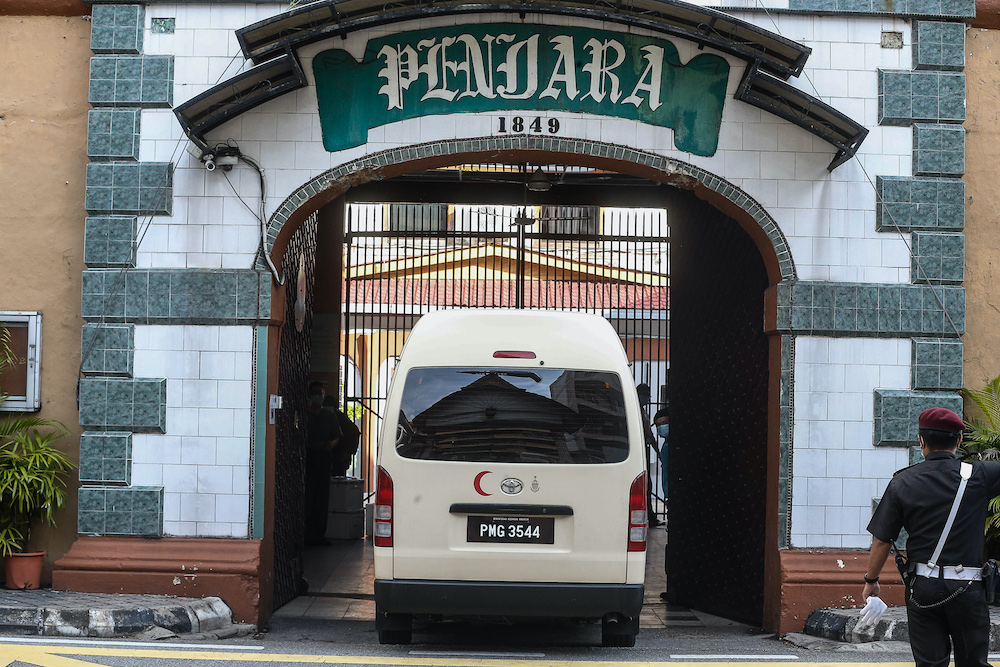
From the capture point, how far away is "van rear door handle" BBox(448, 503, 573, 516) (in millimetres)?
6723

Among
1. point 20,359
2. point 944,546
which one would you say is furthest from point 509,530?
point 20,359

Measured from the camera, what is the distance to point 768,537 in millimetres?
8609

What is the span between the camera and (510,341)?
274 inches

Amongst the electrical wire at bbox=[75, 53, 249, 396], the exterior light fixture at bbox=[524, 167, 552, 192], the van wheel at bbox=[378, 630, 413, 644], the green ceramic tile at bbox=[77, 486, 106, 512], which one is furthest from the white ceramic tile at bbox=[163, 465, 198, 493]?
the exterior light fixture at bbox=[524, 167, 552, 192]

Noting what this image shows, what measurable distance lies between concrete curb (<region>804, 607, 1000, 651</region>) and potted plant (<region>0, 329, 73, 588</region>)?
5.77 meters

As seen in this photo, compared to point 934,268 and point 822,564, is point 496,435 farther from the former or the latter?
point 934,268

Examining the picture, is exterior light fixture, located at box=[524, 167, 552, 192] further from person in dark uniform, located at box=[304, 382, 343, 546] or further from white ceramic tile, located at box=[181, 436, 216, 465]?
white ceramic tile, located at box=[181, 436, 216, 465]

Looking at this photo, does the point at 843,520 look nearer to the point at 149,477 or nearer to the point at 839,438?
the point at 839,438

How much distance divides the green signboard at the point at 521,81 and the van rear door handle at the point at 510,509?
3171 millimetres

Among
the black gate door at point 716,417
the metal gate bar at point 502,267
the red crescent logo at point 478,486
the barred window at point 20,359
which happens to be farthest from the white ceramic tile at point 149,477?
the metal gate bar at point 502,267

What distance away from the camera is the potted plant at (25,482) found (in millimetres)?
8234

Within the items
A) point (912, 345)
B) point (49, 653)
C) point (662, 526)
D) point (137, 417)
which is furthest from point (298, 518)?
point (662, 526)

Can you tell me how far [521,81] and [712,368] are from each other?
3214 millimetres

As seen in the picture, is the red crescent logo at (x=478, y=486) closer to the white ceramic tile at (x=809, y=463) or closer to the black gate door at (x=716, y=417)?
the white ceramic tile at (x=809, y=463)
